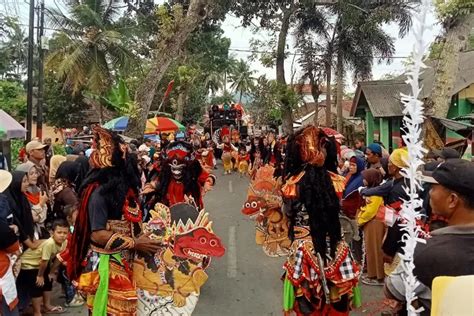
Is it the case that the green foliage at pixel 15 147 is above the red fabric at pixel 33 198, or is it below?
above

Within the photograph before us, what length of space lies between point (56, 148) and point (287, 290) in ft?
41.0

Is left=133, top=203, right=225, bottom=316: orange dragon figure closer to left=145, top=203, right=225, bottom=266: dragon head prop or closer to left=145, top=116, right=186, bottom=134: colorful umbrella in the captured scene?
left=145, top=203, right=225, bottom=266: dragon head prop

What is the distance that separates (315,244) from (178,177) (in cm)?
256

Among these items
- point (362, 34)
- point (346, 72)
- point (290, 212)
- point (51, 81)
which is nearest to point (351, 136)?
point (346, 72)

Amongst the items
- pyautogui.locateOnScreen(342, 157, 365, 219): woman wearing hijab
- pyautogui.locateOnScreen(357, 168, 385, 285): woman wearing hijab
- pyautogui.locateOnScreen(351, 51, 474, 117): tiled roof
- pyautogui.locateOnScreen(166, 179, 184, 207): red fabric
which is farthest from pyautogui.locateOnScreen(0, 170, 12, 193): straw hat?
pyautogui.locateOnScreen(351, 51, 474, 117): tiled roof

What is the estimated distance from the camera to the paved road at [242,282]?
18.7 ft

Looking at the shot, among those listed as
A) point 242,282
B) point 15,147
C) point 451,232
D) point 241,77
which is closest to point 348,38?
point 15,147

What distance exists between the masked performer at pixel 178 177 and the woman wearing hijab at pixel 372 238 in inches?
78.0

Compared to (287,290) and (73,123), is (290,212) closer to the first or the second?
(287,290)

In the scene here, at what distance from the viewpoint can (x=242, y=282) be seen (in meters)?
6.61

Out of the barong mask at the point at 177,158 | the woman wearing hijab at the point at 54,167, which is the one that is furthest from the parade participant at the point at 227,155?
the barong mask at the point at 177,158

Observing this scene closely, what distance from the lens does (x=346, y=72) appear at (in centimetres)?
2516

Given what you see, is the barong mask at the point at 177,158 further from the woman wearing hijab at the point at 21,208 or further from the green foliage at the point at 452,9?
the green foliage at the point at 452,9

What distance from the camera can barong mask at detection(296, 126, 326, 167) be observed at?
4078mm
